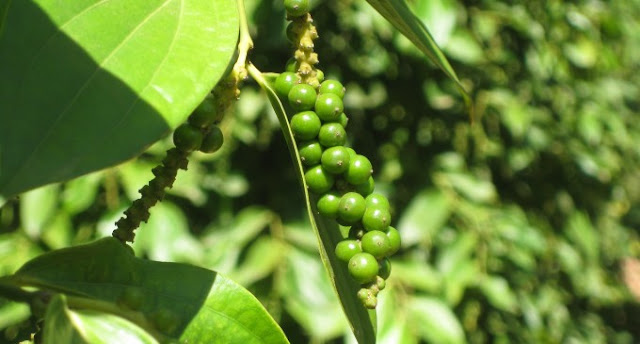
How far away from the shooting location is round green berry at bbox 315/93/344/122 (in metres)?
0.62

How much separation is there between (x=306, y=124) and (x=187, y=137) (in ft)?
0.32

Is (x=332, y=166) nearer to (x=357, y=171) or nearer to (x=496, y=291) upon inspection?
(x=357, y=171)

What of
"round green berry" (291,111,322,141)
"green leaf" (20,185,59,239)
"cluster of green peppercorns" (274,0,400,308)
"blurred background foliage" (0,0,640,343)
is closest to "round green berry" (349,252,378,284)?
"cluster of green peppercorns" (274,0,400,308)

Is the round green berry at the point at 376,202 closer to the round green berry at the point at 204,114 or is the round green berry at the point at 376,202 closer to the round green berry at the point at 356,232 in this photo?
the round green berry at the point at 356,232

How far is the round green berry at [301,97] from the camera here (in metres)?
0.61

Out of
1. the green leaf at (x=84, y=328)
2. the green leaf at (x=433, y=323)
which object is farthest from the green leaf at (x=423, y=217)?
the green leaf at (x=84, y=328)

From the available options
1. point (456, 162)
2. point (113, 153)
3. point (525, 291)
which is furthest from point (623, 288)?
point (113, 153)

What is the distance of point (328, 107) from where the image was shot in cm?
62

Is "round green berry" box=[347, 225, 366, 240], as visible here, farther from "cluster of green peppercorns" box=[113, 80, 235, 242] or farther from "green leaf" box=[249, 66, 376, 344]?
"cluster of green peppercorns" box=[113, 80, 235, 242]

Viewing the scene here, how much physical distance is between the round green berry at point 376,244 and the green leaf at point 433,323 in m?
0.91

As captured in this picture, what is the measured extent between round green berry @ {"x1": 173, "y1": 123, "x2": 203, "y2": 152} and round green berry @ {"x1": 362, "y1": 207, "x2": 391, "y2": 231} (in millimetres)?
145

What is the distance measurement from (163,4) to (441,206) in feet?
3.89

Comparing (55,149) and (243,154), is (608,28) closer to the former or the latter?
(243,154)

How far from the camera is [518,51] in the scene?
205 centimetres
